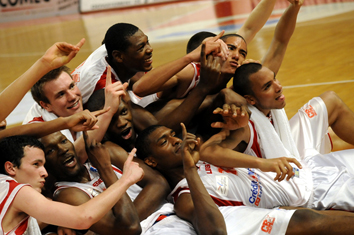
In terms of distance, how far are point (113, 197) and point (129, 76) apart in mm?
1772

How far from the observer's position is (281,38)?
163 inches

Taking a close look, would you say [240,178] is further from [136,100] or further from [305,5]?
[305,5]

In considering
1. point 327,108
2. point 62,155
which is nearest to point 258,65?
point 327,108

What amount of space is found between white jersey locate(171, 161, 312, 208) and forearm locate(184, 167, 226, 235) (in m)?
0.30

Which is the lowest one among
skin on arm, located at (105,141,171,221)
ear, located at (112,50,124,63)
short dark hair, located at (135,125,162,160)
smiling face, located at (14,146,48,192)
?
skin on arm, located at (105,141,171,221)

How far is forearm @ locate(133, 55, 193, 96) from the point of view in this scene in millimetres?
3408

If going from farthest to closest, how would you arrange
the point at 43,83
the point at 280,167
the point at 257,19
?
the point at 257,19 → the point at 43,83 → the point at 280,167

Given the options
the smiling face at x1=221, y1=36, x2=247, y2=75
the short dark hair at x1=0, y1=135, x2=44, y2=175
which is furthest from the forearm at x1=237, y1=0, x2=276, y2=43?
the short dark hair at x1=0, y1=135, x2=44, y2=175

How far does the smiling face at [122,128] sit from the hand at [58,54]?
630mm

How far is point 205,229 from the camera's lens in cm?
265

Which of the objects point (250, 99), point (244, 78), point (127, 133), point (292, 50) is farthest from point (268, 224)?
point (292, 50)

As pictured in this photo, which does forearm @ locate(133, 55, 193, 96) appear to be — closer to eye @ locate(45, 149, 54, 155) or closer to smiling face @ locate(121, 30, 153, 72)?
smiling face @ locate(121, 30, 153, 72)

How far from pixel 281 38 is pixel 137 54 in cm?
140

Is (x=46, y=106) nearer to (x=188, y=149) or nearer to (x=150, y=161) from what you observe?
(x=150, y=161)
